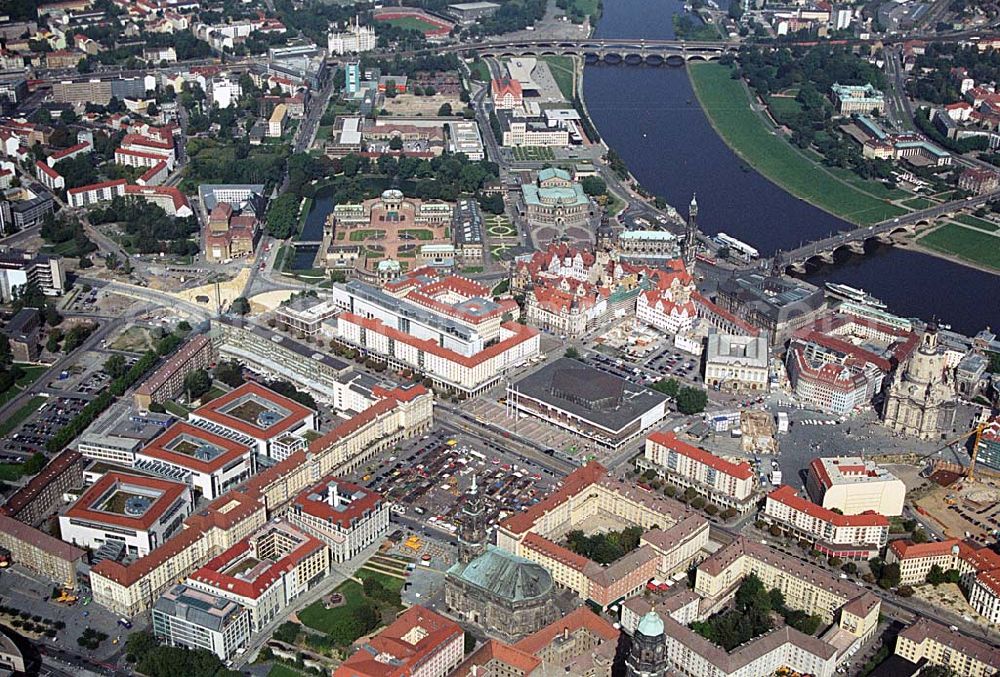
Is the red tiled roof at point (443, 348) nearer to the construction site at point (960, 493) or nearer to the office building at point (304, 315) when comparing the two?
the office building at point (304, 315)

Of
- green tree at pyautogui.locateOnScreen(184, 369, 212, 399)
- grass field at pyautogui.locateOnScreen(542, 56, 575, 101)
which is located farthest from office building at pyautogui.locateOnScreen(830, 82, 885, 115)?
green tree at pyautogui.locateOnScreen(184, 369, 212, 399)

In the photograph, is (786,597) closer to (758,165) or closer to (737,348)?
(737,348)

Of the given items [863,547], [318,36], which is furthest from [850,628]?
[318,36]

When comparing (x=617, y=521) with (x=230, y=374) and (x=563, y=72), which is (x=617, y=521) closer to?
(x=230, y=374)

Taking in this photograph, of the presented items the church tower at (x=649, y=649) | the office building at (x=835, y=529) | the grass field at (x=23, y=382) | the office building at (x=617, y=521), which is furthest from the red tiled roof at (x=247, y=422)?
the church tower at (x=649, y=649)

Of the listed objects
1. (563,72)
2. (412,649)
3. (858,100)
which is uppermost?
(858,100)

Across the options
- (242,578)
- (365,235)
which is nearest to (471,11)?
(365,235)
